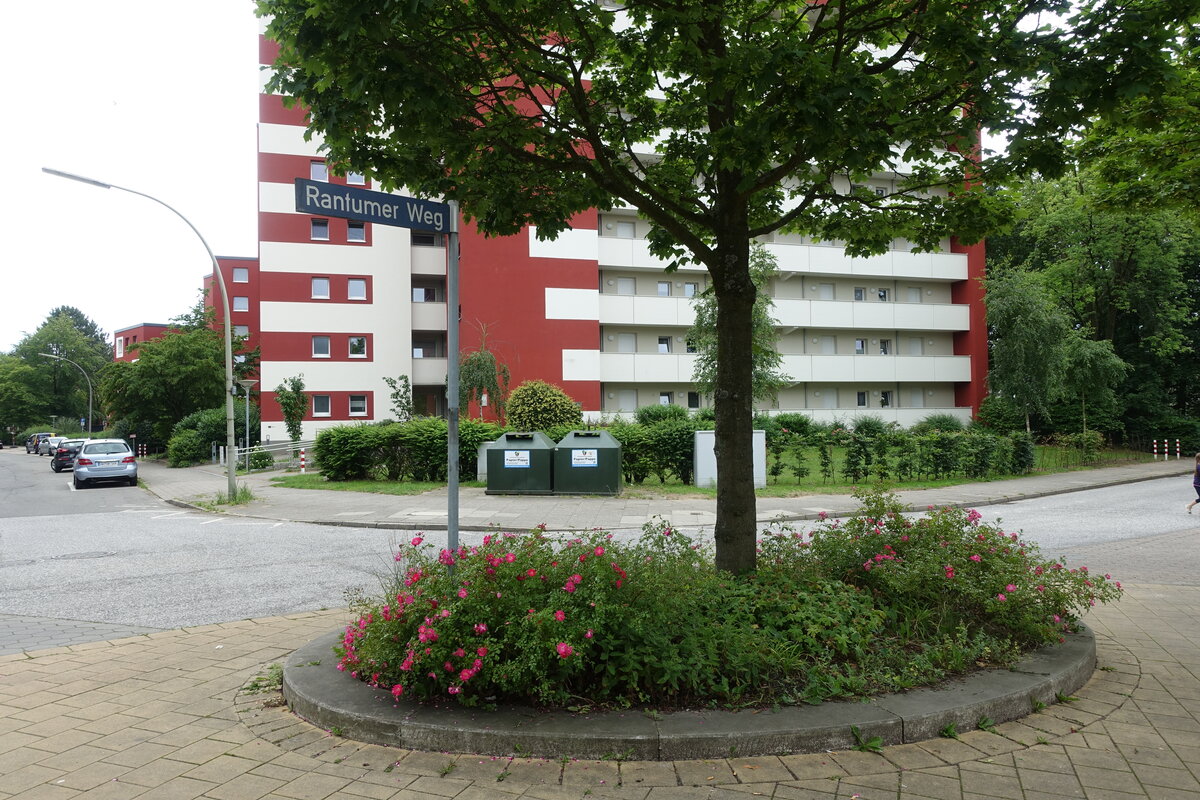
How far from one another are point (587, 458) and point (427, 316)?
68.0ft

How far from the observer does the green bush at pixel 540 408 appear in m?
25.0

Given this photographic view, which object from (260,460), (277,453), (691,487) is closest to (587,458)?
(691,487)

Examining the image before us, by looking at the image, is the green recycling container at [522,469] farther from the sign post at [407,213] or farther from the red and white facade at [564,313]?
the red and white facade at [564,313]

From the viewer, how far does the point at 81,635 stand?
611 centimetres

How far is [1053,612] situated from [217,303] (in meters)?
58.9

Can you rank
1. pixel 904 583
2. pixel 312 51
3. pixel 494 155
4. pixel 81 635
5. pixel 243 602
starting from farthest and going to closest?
pixel 243 602 → pixel 81 635 → pixel 494 155 → pixel 904 583 → pixel 312 51

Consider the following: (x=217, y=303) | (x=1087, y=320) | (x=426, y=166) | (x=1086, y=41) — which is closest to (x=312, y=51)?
(x=426, y=166)

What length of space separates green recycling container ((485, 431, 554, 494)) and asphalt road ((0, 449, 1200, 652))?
4563 millimetres

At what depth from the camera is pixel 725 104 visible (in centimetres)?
530

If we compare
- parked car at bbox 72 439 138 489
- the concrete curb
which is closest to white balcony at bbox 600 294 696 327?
parked car at bbox 72 439 138 489

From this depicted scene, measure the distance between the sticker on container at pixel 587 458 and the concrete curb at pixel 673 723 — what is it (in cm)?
1277

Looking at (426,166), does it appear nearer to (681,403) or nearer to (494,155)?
(494,155)

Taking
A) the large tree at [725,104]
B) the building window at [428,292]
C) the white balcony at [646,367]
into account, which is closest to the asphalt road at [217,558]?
the large tree at [725,104]

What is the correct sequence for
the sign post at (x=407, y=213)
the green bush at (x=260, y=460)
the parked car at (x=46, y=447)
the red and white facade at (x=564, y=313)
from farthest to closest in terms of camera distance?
the parked car at (x=46, y=447)
the red and white facade at (x=564, y=313)
the green bush at (x=260, y=460)
the sign post at (x=407, y=213)
